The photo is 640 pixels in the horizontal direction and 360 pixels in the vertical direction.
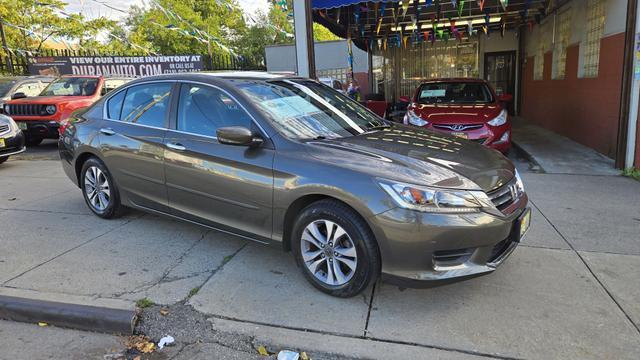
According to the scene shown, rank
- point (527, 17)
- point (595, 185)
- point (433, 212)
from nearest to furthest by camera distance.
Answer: point (433, 212), point (595, 185), point (527, 17)

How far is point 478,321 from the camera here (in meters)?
3.09

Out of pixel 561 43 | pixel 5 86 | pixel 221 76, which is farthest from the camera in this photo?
pixel 5 86

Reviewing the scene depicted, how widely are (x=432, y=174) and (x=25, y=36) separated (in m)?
25.3

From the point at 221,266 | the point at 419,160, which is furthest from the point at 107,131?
the point at 419,160

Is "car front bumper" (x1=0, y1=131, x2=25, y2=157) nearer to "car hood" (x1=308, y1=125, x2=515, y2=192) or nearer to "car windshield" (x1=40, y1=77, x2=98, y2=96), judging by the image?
"car windshield" (x1=40, y1=77, x2=98, y2=96)

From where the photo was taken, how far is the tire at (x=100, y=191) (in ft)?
16.2

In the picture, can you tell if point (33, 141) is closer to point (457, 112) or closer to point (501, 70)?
point (457, 112)

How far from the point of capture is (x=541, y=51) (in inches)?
505

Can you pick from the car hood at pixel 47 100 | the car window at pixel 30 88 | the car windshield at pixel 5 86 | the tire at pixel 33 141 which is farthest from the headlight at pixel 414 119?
the car windshield at pixel 5 86

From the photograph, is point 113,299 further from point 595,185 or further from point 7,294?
point 595,185

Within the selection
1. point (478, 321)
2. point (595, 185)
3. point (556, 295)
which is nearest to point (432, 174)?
point (478, 321)

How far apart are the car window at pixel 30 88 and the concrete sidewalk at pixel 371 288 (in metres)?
8.09

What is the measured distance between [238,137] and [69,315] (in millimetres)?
1764

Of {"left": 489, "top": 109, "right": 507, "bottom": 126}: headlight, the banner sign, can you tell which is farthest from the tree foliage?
{"left": 489, "top": 109, "right": 507, "bottom": 126}: headlight
